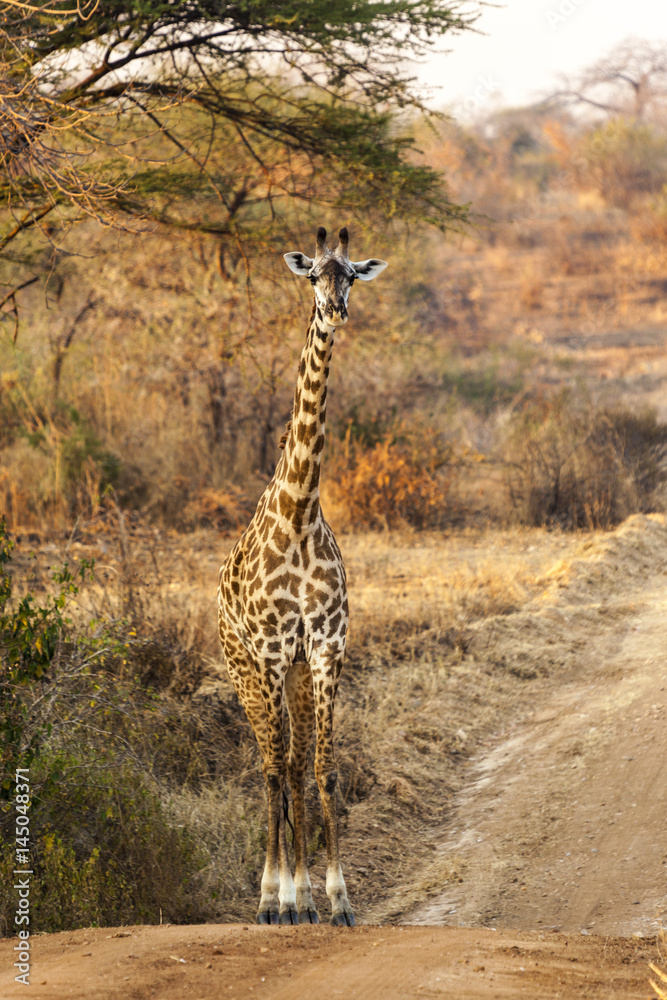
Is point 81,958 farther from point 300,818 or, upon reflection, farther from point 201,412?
point 201,412

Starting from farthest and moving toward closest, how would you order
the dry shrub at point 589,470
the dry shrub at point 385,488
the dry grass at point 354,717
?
the dry shrub at point 589,470 < the dry shrub at point 385,488 < the dry grass at point 354,717

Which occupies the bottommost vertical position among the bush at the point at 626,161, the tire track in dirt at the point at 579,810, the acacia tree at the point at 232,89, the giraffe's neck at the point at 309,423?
the tire track in dirt at the point at 579,810

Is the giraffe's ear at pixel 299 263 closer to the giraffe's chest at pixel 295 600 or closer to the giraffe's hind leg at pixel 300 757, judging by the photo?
the giraffe's chest at pixel 295 600

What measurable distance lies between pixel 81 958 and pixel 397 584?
625cm

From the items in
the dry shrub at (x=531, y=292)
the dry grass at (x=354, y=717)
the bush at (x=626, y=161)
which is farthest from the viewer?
the bush at (x=626, y=161)

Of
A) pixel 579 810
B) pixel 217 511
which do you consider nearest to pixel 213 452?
pixel 217 511

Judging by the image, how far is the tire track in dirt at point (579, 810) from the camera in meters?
4.67

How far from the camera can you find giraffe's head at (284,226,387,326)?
3711 millimetres

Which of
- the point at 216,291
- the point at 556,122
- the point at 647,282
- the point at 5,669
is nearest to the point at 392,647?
the point at 5,669

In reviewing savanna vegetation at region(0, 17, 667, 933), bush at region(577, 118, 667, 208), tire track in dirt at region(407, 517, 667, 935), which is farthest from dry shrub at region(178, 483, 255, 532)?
bush at region(577, 118, 667, 208)

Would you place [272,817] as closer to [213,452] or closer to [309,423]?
[309,423]

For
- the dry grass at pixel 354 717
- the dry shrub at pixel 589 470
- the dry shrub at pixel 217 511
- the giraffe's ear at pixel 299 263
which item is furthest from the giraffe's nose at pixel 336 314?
the dry shrub at pixel 589 470

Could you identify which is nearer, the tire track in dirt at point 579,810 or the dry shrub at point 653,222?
the tire track in dirt at point 579,810

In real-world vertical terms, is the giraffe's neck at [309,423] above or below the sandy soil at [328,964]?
above
